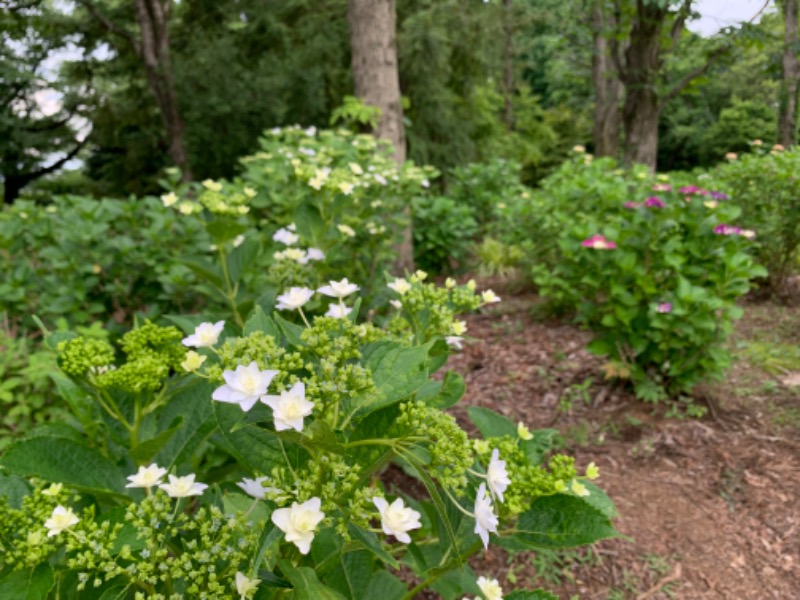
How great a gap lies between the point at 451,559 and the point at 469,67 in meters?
8.33

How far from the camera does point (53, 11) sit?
8773 mm

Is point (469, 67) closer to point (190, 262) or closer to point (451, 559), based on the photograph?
point (190, 262)

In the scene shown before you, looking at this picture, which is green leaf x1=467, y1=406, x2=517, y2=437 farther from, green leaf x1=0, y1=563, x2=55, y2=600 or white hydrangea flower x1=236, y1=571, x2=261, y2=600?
green leaf x1=0, y1=563, x2=55, y2=600

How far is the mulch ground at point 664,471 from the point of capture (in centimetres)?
201

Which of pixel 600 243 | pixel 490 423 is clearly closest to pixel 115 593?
pixel 490 423

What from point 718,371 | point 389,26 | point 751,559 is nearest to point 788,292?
point 718,371

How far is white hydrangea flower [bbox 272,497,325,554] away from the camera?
2.42 ft

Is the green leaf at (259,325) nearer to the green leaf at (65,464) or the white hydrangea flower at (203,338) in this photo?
the white hydrangea flower at (203,338)

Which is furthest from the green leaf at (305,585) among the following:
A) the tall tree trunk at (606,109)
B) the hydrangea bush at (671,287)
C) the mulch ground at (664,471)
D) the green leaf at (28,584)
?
the tall tree trunk at (606,109)

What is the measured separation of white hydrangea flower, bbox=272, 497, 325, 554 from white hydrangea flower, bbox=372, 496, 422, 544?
9 centimetres

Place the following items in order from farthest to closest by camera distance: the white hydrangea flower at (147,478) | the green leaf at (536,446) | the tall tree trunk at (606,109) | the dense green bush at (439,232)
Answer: the tall tree trunk at (606,109) → the dense green bush at (439,232) → the green leaf at (536,446) → the white hydrangea flower at (147,478)

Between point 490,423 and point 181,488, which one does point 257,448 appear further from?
point 490,423

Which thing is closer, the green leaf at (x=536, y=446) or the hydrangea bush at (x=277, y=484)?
the hydrangea bush at (x=277, y=484)

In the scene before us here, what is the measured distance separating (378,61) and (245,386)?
422cm
